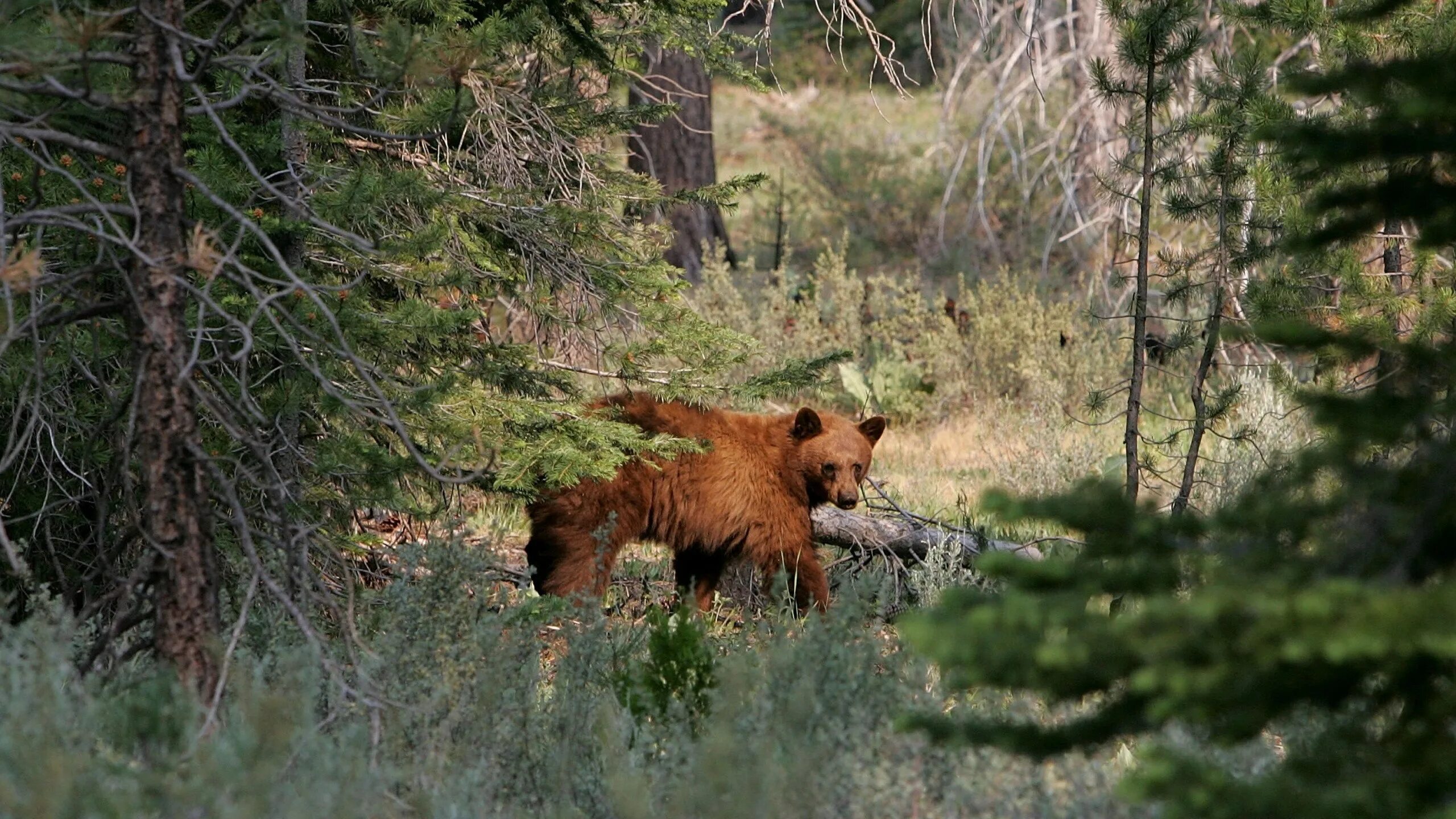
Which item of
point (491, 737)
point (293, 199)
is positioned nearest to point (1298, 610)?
point (491, 737)

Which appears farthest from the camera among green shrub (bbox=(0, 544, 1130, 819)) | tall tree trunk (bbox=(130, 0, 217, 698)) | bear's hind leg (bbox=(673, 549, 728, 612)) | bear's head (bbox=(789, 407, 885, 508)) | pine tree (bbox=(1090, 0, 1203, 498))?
bear's hind leg (bbox=(673, 549, 728, 612))

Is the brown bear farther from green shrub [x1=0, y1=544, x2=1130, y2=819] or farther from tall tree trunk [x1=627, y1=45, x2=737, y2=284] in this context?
tall tree trunk [x1=627, y1=45, x2=737, y2=284]

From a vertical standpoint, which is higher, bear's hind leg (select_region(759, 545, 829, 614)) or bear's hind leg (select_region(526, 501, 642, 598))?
bear's hind leg (select_region(526, 501, 642, 598))

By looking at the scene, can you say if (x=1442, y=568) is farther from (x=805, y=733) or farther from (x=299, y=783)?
(x=299, y=783)

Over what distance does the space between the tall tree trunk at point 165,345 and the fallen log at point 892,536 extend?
166 inches

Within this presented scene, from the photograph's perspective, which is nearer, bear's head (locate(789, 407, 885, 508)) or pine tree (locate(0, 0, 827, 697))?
pine tree (locate(0, 0, 827, 697))

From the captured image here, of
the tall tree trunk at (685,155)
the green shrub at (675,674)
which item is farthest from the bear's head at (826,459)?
the tall tree trunk at (685,155)

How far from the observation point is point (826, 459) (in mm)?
7117

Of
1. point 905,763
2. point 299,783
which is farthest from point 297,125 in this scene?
point 905,763

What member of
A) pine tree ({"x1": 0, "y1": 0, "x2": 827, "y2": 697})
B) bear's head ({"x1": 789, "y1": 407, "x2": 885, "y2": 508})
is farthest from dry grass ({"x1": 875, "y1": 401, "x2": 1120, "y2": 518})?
pine tree ({"x1": 0, "y1": 0, "x2": 827, "y2": 697})

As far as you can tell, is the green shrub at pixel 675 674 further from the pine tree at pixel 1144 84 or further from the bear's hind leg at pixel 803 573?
the bear's hind leg at pixel 803 573

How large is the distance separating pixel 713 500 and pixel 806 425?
28.3 inches

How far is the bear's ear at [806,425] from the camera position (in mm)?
7113

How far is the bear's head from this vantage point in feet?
23.1
